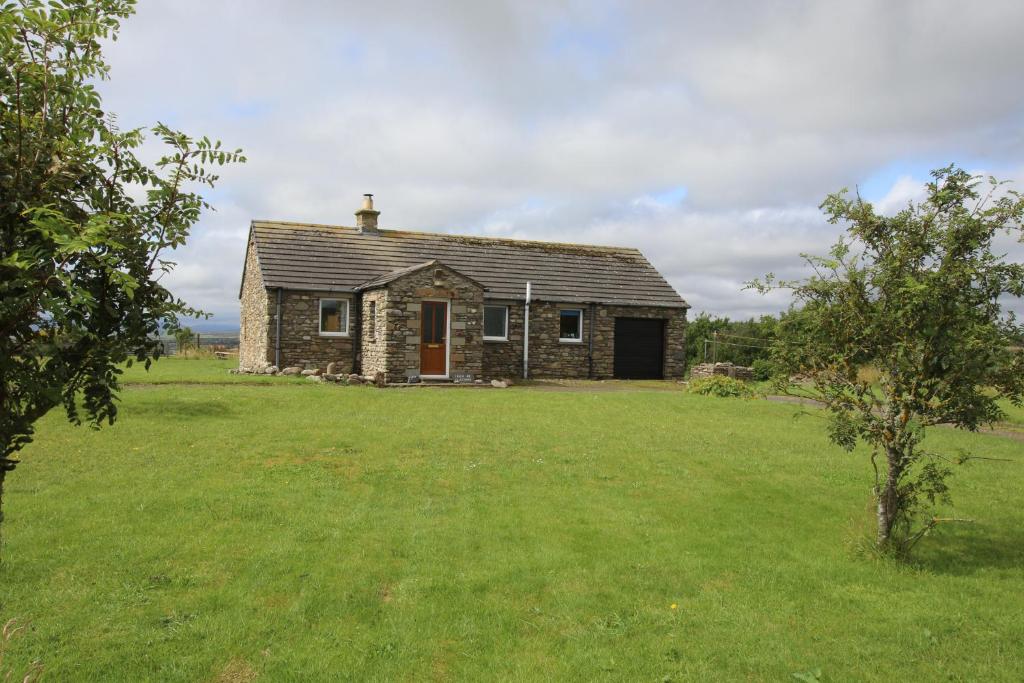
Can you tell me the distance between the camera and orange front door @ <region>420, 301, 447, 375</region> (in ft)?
79.1

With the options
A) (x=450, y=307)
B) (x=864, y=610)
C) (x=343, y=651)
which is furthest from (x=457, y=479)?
(x=450, y=307)

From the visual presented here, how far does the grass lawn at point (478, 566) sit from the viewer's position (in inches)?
202

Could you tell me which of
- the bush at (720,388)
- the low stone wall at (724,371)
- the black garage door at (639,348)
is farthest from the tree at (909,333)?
the black garage door at (639,348)

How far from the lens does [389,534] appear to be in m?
7.39

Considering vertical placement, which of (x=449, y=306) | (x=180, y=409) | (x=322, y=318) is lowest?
(x=180, y=409)

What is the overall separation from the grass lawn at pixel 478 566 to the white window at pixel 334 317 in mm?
14288

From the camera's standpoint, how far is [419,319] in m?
23.6

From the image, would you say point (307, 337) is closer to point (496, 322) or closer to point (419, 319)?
point (419, 319)

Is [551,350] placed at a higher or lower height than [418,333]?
lower

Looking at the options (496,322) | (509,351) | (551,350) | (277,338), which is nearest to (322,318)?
(277,338)

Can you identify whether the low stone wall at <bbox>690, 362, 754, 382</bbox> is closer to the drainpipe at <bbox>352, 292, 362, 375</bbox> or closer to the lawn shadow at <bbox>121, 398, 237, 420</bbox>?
the drainpipe at <bbox>352, 292, 362, 375</bbox>

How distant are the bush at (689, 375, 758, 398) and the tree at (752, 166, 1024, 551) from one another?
15453 mm

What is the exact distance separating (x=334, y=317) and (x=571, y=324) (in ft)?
32.8

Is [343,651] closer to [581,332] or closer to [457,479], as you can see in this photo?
[457,479]
